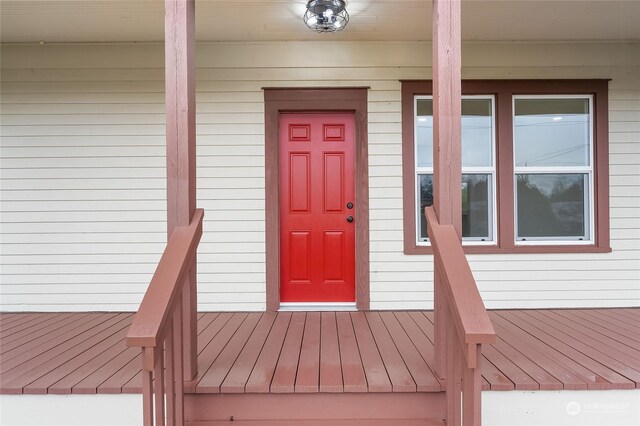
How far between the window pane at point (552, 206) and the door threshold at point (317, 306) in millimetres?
1759

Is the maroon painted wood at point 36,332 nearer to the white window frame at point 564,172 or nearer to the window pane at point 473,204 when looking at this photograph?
the window pane at point 473,204

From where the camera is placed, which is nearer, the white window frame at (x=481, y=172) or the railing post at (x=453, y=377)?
the railing post at (x=453, y=377)

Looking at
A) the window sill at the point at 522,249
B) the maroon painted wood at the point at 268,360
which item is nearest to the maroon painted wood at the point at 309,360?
the maroon painted wood at the point at 268,360

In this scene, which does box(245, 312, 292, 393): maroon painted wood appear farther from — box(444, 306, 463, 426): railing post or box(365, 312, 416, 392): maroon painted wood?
box(444, 306, 463, 426): railing post

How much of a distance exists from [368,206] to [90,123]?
2728mm

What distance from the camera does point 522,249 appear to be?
3.43 meters

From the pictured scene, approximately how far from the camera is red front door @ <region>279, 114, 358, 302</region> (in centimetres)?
347

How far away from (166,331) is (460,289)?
1346 millimetres

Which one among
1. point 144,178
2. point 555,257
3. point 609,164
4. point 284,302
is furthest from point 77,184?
point 609,164

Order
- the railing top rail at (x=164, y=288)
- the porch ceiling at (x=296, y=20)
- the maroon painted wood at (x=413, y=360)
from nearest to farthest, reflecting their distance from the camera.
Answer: the railing top rail at (x=164, y=288) → the maroon painted wood at (x=413, y=360) → the porch ceiling at (x=296, y=20)

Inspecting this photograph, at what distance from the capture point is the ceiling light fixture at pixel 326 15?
9.11 feet

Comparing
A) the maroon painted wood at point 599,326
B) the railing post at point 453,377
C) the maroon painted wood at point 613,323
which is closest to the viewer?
the railing post at point 453,377

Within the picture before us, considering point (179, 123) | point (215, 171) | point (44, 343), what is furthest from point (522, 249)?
point (44, 343)

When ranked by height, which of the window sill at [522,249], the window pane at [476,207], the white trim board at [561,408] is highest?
the window pane at [476,207]
